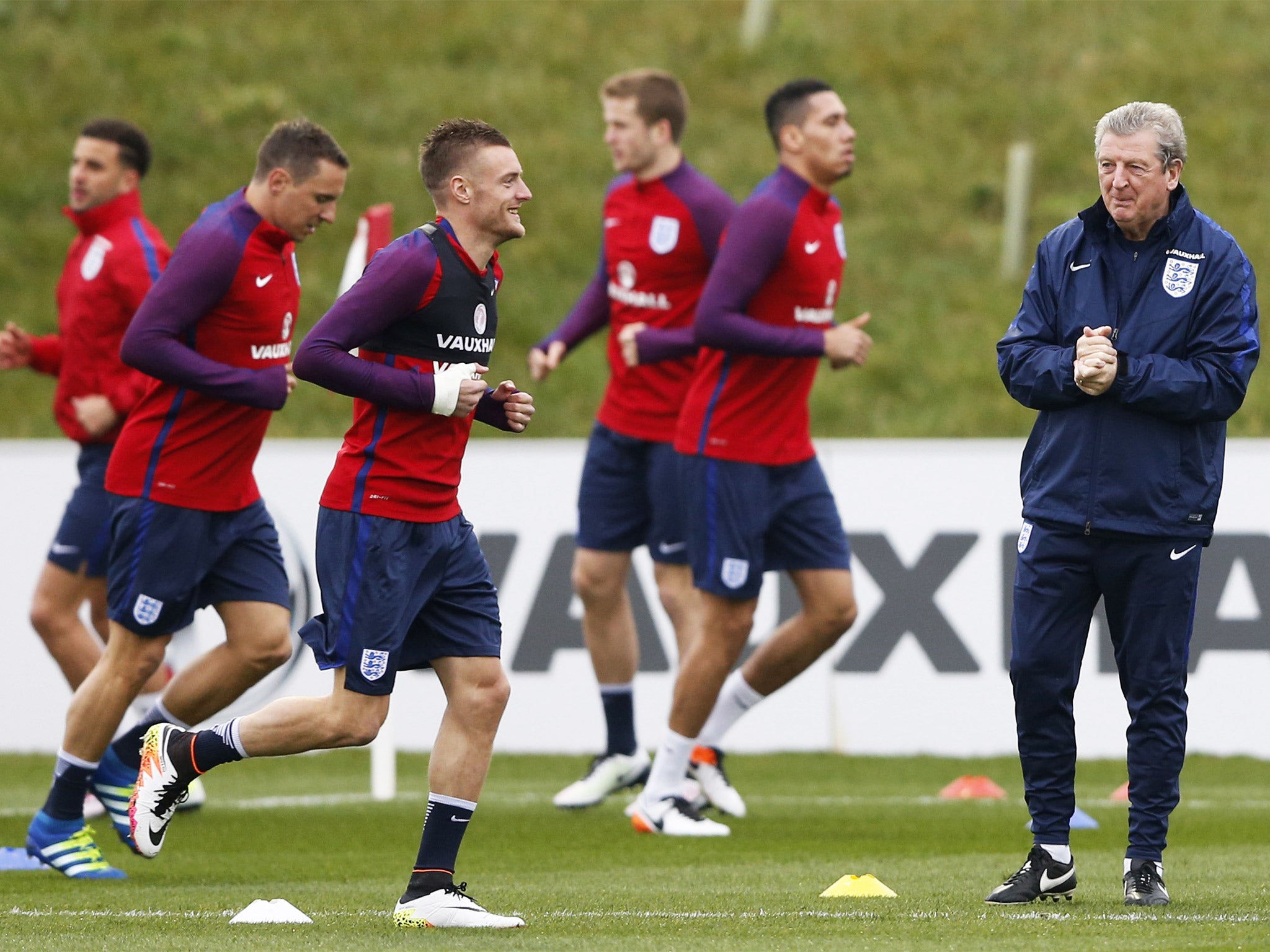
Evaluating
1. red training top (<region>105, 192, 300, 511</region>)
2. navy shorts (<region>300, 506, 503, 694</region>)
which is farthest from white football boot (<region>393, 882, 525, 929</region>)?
red training top (<region>105, 192, 300, 511</region>)

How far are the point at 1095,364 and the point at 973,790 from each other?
14.3ft

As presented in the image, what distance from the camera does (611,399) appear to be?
8.97 m

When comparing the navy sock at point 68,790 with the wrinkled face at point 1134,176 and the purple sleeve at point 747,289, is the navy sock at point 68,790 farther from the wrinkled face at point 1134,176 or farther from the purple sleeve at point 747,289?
the wrinkled face at point 1134,176

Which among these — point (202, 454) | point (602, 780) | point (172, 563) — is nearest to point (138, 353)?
point (202, 454)

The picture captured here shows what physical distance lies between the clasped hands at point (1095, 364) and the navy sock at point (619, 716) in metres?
3.98

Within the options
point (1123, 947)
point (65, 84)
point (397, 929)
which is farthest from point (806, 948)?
point (65, 84)

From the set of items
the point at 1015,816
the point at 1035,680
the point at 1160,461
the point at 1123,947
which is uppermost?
the point at 1160,461

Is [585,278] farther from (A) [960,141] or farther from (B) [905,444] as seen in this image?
(B) [905,444]

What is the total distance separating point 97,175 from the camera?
8336 mm

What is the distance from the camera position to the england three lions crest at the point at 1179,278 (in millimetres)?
5551

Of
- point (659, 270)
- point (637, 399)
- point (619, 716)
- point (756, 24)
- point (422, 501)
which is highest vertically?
point (756, 24)

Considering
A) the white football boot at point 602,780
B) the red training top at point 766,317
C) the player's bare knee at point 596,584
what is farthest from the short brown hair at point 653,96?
the white football boot at point 602,780

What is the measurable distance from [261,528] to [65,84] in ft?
51.8

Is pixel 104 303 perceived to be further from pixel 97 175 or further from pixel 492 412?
pixel 492 412
